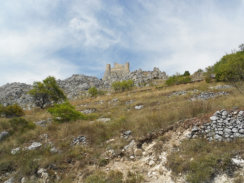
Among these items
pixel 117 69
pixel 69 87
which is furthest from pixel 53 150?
pixel 117 69

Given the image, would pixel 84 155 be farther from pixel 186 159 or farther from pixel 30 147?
pixel 186 159

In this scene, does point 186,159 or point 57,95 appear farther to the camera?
point 57,95

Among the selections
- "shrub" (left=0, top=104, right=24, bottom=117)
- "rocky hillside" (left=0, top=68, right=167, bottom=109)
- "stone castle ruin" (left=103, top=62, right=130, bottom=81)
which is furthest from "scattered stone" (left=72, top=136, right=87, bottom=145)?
"stone castle ruin" (left=103, top=62, right=130, bottom=81)

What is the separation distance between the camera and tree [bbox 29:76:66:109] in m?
22.9

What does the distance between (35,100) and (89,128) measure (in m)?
20.4

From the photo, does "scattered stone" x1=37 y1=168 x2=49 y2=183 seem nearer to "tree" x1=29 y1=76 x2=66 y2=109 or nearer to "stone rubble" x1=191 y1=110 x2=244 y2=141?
"stone rubble" x1=191 y1=110 x2=244 y2=141

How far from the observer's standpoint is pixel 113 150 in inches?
239

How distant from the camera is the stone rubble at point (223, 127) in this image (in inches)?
189

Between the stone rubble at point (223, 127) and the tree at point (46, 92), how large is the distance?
23.5 metres

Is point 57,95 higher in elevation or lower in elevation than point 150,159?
higher

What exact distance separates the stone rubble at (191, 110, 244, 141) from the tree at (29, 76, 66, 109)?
23543mm

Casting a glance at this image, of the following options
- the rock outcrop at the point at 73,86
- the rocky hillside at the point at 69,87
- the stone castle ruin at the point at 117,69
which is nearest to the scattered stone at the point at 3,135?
the rock outcrop at the point at 73,86

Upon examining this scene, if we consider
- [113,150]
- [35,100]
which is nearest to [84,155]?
[113,150]

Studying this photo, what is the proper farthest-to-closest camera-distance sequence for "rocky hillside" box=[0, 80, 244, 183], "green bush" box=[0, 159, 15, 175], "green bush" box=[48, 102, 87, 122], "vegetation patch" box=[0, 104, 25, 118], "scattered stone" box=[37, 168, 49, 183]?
"vegetation patch" box=[0, 104, 25, 118] < "green bush" box=[48, 102, 87, 122] < "green bush" box=[0, 159, 15, 175] < "scattered stone" box=[37, 168, 49, 183] < "rocky hillside" box=[0, 80, 244, 183]
